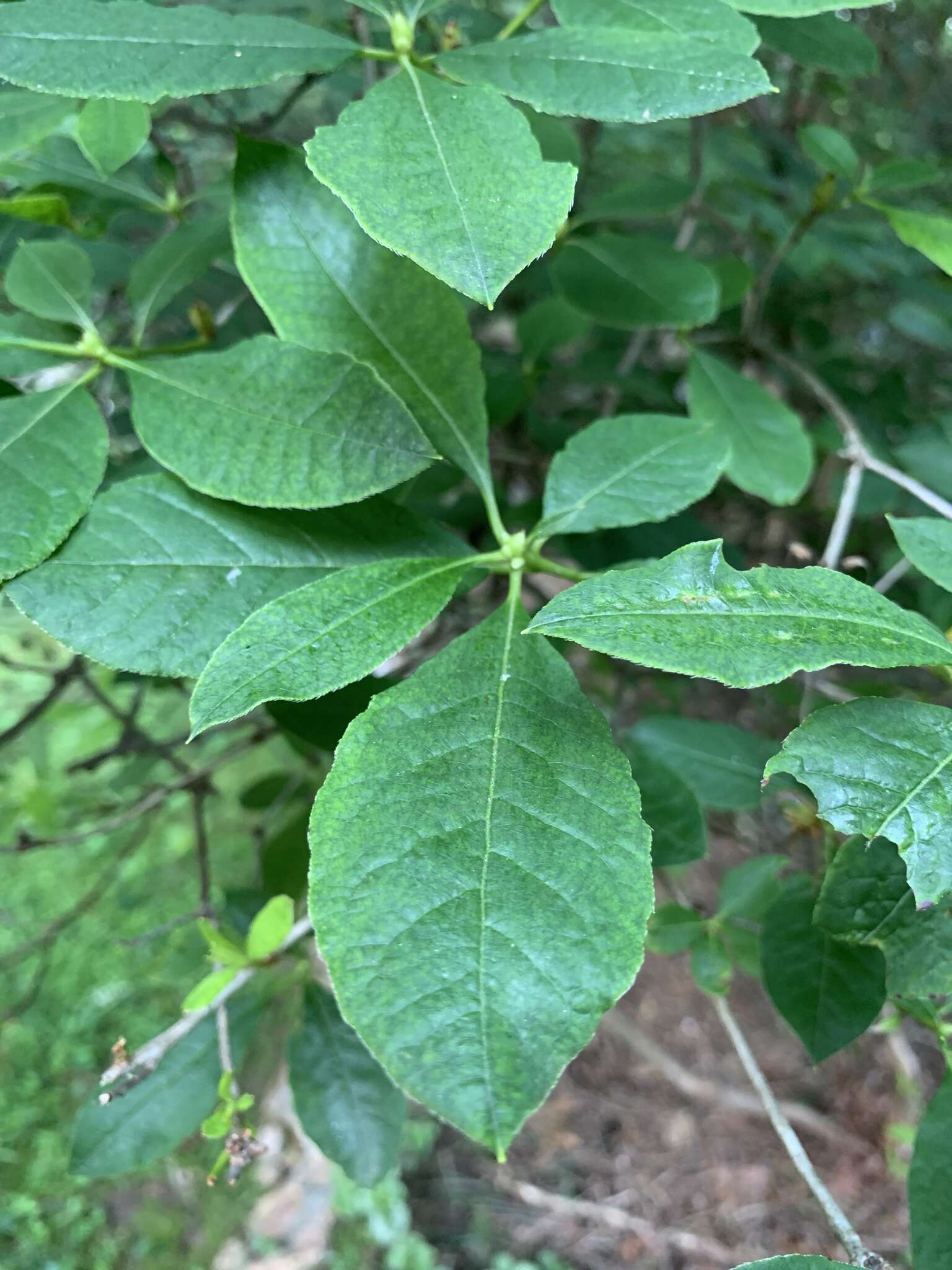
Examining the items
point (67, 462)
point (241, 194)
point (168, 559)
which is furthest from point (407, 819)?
point (241, 194)

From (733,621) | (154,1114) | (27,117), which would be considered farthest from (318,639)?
(154,1114)

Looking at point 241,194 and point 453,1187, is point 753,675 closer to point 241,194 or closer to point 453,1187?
point 241,194

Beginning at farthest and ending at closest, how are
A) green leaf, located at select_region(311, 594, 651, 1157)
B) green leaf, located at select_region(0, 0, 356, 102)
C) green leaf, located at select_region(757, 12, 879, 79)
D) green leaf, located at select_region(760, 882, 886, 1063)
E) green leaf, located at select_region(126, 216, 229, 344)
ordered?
green leaf, located at select_region(757, 12, 879, 79), green leaf, located at select_region(126, 216, 229, 344), green leaf, located at select_region(760, 882, 886, 1063), green leaf, located at select_region(0, 0, 356, 102), green leaf, located at select_region(311, 594, 651, 1157)

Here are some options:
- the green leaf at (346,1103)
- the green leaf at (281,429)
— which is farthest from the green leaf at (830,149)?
the green leaf at (346,1103)

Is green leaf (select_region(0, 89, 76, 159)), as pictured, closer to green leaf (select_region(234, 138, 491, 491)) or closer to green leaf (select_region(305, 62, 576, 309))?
green leaf (select_region(234, 138, 491, 491))

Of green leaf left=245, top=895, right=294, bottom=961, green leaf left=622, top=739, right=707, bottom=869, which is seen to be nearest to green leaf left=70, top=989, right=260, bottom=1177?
green leaf left=245, top=895, right=294, bottom=961

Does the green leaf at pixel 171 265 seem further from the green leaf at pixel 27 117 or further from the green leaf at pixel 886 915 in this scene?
the green leaf at pixel 886 915

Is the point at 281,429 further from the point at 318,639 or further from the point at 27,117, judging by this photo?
the point at 27,117
